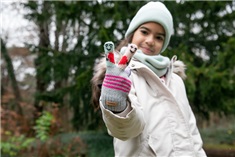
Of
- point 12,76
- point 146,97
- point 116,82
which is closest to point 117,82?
point 116,82

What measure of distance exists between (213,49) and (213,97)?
123 cm

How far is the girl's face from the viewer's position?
1725mm

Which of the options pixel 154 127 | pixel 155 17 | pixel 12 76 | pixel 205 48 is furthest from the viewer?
pixel 12 76

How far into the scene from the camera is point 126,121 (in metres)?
1.22

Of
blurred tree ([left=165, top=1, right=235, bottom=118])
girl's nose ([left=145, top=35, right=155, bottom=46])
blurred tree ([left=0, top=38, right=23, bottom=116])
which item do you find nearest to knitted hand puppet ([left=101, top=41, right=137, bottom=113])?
girl's nose ([left=145, top=35, right=155, bottom=46])

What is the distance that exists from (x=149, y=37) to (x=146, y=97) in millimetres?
369

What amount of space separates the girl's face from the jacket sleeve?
0.52 metres

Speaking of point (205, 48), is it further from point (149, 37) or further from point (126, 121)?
point (126, 121)

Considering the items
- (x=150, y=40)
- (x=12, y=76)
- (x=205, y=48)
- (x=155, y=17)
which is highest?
(x=155, y=17)

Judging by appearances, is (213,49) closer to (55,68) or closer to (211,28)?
(211,28)

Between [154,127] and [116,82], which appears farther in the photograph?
[154,127]

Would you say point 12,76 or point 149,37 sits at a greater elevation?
point 149,37

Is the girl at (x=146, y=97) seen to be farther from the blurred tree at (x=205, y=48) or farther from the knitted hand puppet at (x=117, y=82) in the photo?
the blurred tree at (x=205, y=48)

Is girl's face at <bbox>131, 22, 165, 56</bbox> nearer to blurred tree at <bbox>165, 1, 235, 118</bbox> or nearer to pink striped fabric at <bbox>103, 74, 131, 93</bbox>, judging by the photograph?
pink striped fabric at <bbox>103, 74, 131, 93</bbox>
